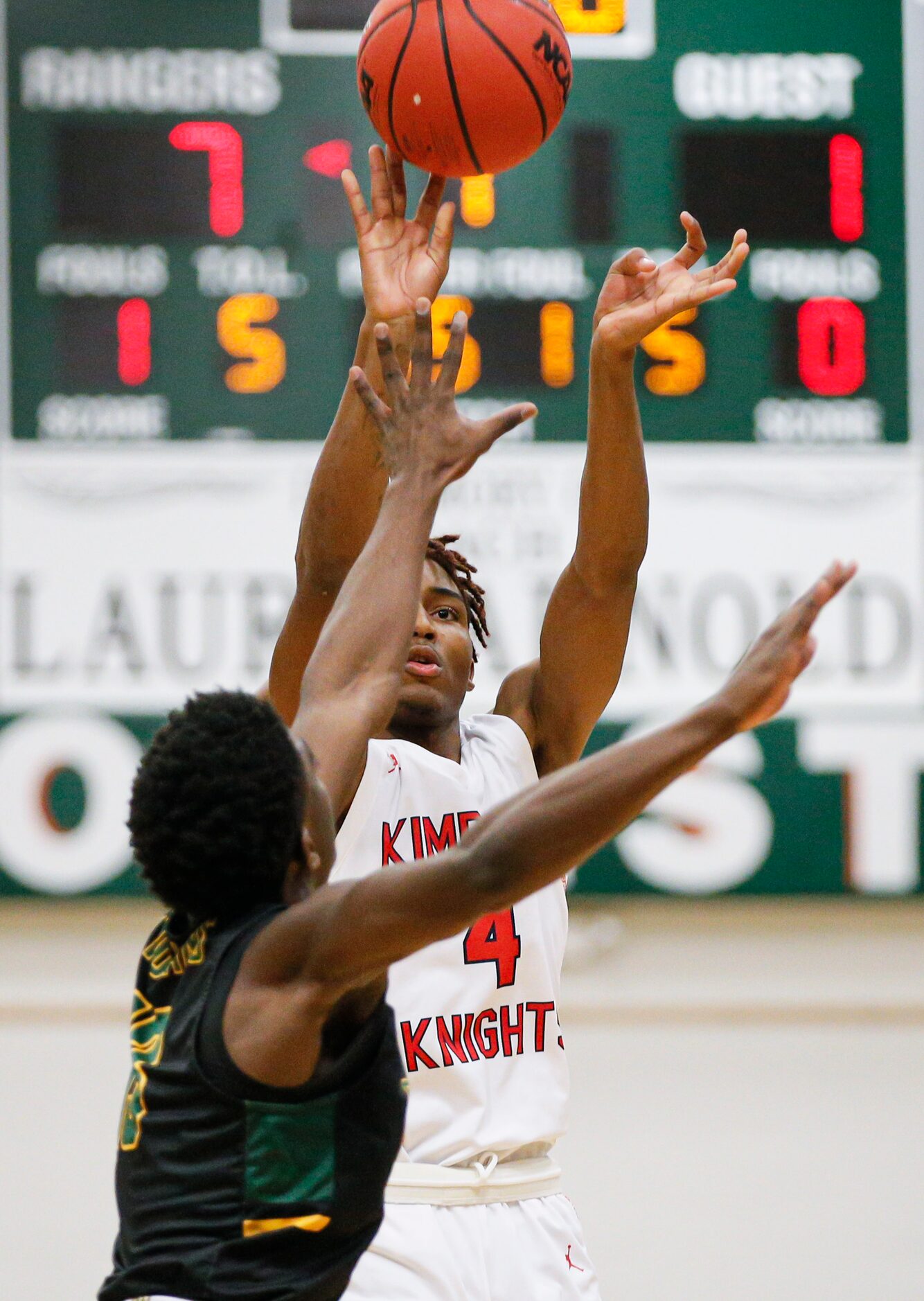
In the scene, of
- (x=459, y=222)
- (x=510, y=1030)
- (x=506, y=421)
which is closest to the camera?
(x=506, y=421)

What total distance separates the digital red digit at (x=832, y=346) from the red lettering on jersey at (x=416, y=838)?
10.0 ft

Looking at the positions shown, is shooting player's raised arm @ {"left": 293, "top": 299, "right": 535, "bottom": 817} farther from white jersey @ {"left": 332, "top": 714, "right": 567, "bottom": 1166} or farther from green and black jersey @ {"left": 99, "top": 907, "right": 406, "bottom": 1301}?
green and black jersey @ {"left": 99, "top": 907, "right": 406, "bottom": 1301}

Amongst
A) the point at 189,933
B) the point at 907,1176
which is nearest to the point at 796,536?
the point at 907,1176

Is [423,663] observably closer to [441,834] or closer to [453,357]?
[441,834]

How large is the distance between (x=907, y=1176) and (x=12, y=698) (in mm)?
3261

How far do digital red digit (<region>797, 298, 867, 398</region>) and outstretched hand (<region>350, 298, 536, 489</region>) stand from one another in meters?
3.20

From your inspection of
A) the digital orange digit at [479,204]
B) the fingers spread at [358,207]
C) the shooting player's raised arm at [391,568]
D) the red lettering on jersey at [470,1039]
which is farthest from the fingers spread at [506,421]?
the digital orange digit at [479,204]

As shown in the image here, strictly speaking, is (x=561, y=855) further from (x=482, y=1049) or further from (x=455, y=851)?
(x=482, y=1049)

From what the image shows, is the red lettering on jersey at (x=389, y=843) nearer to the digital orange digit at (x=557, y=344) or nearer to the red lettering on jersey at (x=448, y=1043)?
the red lettering on jersey at (x=448, y=1043)

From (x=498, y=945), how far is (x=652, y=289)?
118 cm

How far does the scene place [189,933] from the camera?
200 cm

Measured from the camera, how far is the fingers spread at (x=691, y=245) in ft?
9.52

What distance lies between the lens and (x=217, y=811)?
1883mm

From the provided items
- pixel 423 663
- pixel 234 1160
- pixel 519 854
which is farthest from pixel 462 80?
pixel 234 1160
